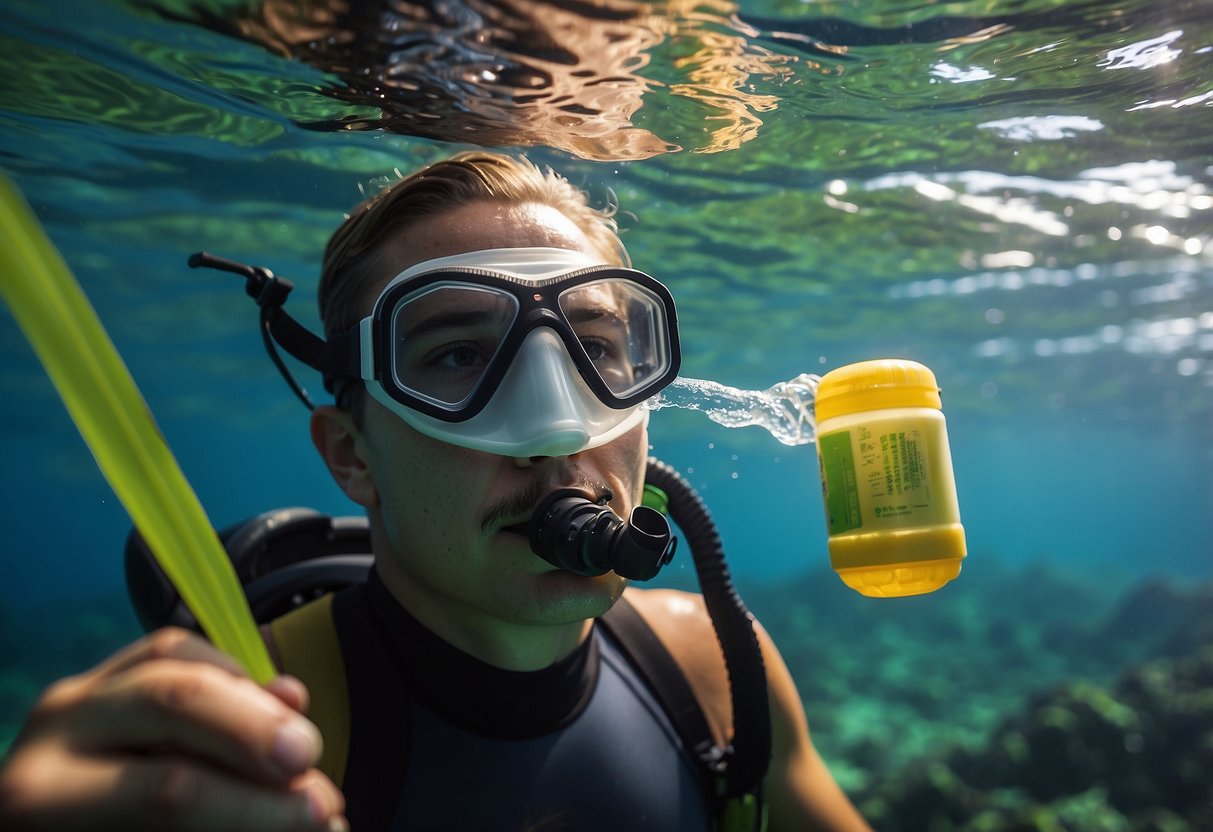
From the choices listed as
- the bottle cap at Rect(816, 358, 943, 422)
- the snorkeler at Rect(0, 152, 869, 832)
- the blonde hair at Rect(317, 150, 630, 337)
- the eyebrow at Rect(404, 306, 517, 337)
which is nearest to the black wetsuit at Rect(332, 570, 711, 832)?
the snorkeler at Rect(0, 152, 869, 832)

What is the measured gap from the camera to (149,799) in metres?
0.93

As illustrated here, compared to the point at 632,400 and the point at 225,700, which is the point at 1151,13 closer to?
the point at 632,400

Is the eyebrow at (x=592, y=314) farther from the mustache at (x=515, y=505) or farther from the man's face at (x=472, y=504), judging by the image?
the mustache at (x=515, y=505)

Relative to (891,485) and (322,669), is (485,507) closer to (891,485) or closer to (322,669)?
(322,669)

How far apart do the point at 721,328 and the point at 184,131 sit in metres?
11.5

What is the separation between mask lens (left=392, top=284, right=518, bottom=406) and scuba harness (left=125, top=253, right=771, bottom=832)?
1.43 feet

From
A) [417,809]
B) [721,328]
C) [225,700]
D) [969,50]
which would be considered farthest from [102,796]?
[721,328]

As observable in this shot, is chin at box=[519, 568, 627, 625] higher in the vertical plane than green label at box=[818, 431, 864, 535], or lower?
lower

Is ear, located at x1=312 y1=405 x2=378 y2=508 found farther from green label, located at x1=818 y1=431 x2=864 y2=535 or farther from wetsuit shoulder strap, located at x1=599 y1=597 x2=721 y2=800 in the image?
green label, located at x1=818 y1=431 x2=864 y2=535

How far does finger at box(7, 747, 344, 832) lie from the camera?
92 cm

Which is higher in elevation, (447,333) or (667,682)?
(447,333)

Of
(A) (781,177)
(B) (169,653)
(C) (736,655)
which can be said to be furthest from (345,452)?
(A) (781,177)

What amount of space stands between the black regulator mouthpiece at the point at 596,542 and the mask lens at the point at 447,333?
63 centimetres

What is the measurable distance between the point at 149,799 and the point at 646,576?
1.41 meters
